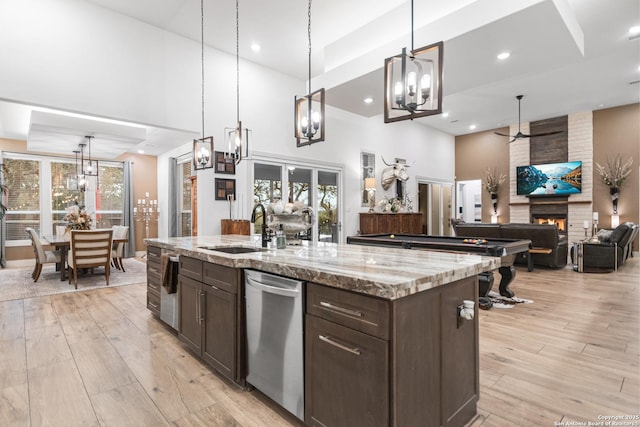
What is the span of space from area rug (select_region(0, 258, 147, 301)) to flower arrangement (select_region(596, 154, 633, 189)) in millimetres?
11177

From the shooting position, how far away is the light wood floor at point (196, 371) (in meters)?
1.96

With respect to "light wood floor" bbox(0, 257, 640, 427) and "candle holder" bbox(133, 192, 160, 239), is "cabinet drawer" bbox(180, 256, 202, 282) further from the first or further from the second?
"candle holder" bbox(133, 192, 160, 239)

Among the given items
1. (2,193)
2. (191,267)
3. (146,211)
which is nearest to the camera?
(191,267)

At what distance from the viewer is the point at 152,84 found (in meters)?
5.27

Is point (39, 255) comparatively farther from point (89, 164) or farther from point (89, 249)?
point (89, 164)

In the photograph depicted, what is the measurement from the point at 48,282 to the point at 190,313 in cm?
449

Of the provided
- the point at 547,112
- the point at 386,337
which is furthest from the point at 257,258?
the point at 547,112

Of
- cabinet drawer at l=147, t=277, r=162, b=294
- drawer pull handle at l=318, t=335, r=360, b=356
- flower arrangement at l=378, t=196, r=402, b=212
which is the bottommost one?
cabinet drawer at l=147, t=277, r=162, b=294

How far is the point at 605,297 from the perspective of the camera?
4441 mm

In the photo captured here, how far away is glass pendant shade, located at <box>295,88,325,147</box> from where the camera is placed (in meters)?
3.12

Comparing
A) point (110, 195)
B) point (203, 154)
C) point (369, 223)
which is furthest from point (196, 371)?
point (110, 195)

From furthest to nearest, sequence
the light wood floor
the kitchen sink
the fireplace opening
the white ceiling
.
Result: 1. the fireplace opening
2. the white ceiling
3. the kitchen sink
4. the light wood floor

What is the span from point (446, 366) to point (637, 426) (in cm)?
119

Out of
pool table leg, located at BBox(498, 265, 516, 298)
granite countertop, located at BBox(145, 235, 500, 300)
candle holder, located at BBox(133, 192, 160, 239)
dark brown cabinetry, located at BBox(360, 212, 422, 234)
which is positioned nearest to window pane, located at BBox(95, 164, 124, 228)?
candle holder, located at BBox(133, 192, 160, 239)
